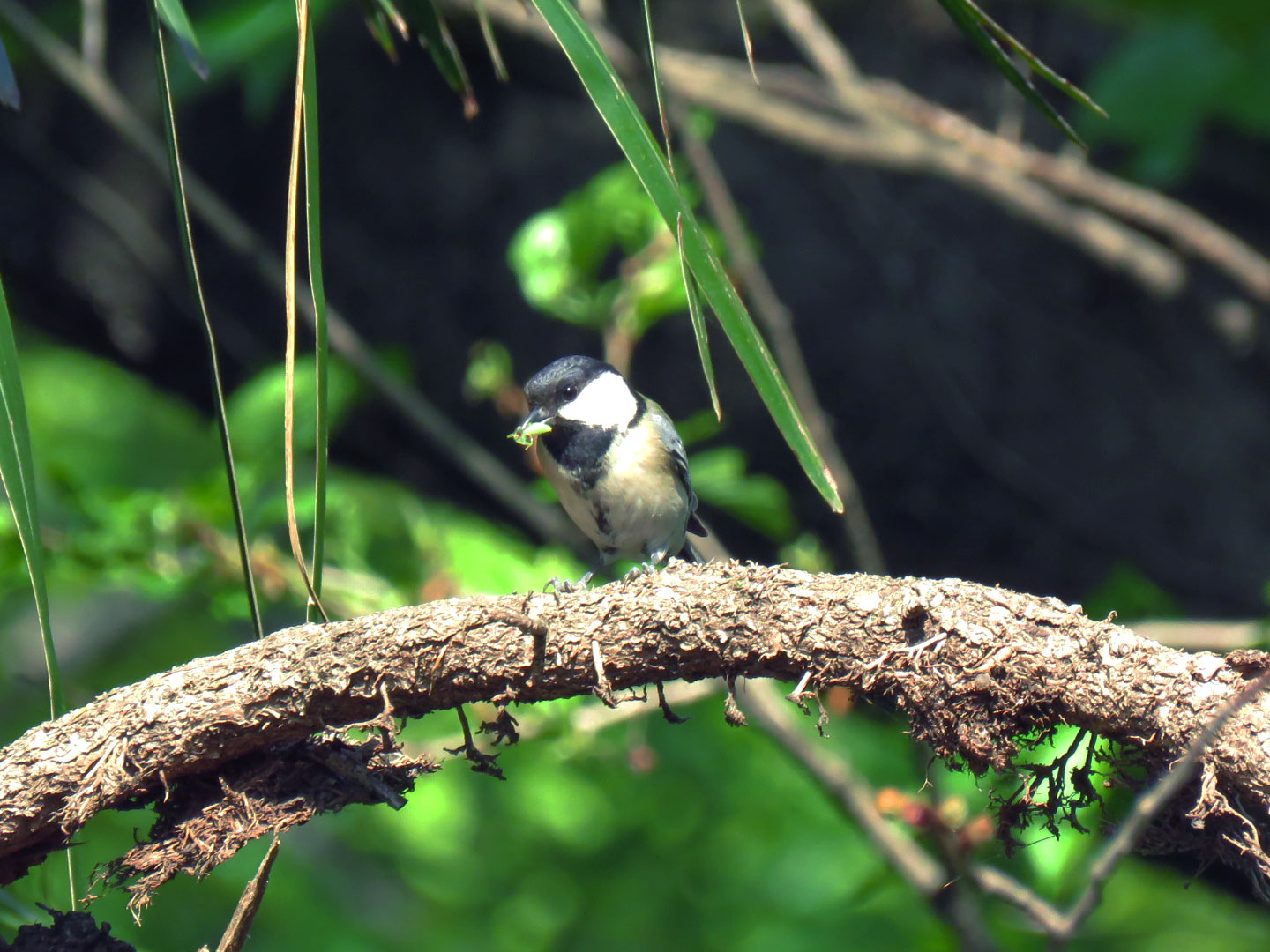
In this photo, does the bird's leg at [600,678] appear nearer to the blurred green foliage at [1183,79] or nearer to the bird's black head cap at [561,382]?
the bird's black head cap at [561,382]

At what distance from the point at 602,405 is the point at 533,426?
0.27 meters

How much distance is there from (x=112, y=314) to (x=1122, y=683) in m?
2.80

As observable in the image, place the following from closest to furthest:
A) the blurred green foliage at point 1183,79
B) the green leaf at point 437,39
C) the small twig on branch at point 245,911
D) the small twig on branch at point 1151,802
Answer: the small twig on branch at point 1151,802 → the small twig on branch at point 245,911 → the green leaf at point 437,39 → the blurred green foliage at point 1183,79

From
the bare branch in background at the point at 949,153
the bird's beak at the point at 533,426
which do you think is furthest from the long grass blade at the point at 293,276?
the bare branch in background at the point at 949,153

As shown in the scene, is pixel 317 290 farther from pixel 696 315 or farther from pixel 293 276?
pixel 696 315

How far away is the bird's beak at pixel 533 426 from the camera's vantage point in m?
2.14

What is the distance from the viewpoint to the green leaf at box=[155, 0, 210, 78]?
3.83 feet

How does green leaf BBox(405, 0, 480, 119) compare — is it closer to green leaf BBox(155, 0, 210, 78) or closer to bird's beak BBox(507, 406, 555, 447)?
green leaf BBox(155, 0, 210, 78)

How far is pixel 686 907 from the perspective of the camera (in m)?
3.17

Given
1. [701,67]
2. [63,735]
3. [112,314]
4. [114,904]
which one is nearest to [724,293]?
[63,735]

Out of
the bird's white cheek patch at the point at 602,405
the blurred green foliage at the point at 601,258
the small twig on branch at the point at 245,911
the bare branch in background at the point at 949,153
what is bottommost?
the small twig on branch at the point at 245,911

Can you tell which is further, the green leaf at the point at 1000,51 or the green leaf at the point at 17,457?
the green leaf at the point at 1000,51

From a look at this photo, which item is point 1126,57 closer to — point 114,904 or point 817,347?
point 817,347

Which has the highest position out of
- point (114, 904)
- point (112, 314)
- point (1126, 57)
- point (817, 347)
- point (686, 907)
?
point (1126, 57)
